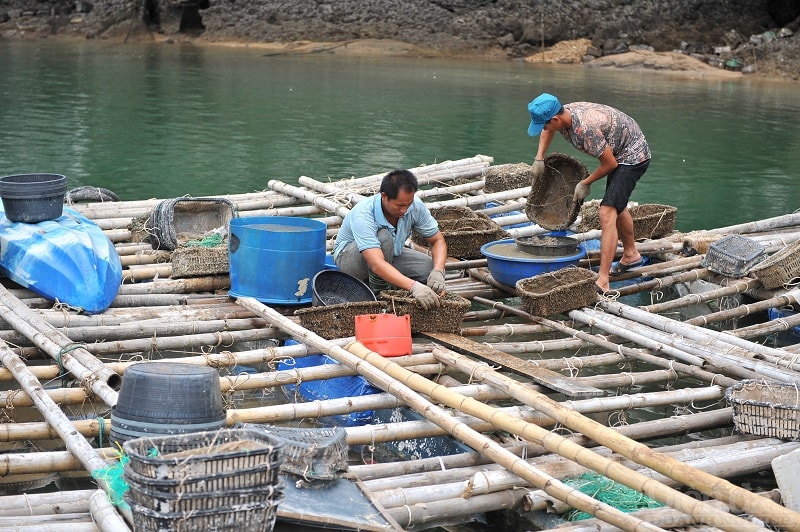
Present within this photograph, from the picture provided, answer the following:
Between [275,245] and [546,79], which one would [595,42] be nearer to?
[546,79]

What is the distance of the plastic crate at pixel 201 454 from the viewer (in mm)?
3221

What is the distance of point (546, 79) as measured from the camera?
86.4 ft

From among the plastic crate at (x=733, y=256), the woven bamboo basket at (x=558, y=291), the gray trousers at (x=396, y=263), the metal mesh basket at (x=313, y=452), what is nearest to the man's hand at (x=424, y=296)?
the gray trousers at (x=396, y=263)

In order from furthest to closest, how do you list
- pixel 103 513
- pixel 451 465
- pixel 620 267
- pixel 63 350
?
pixel 620 267 → pixel 63 350 → pixel 451 465 → pixel 103 513

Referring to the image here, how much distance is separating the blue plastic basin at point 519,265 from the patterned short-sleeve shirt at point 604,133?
749mm

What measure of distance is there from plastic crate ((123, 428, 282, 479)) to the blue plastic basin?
3746 mm

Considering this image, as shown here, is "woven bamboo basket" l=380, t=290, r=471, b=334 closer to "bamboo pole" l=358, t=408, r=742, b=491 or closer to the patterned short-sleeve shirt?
"bamboo pole" l=358, t=408, r=742, b=491

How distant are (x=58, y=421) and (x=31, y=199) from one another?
8.66 ft

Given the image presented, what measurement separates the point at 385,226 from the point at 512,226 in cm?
291

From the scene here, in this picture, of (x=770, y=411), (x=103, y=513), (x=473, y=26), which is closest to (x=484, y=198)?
(x=770, y=411)

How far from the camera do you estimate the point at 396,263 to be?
21.7 ft

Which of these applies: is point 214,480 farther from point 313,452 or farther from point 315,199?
point 315,199

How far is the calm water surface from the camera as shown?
14.8 meters

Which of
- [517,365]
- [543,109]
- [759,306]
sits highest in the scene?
[543,109]
